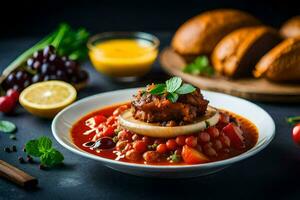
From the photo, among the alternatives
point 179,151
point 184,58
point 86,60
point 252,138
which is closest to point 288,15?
point 184,58

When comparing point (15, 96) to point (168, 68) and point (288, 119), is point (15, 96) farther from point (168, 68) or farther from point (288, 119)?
point (288, 119)

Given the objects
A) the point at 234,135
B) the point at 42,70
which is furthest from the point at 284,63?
the point at 42,70

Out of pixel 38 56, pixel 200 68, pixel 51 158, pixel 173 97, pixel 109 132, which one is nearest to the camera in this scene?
pixel 173 97

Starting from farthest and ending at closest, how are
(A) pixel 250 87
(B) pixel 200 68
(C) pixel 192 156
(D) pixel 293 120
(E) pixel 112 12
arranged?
(E) pixel 112 12 → (B) pixel 200 68 → (A) pixel 250 87 → (D) pixel 293 120 → (C) pixel 192 156

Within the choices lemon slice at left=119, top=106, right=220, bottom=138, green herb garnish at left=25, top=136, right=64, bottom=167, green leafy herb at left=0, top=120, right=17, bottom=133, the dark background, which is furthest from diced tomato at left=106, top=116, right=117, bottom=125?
the dark background

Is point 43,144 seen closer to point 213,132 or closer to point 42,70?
point 213,132

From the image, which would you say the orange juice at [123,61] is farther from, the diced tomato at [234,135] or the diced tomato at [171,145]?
the diced tomato at [171,145]

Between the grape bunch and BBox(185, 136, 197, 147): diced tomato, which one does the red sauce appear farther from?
the grape bunch
